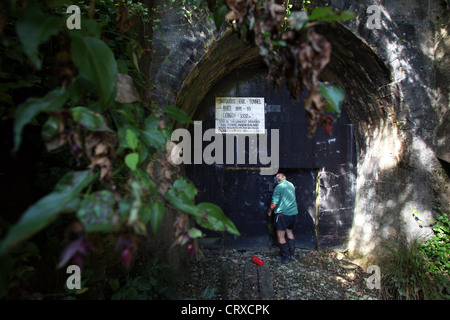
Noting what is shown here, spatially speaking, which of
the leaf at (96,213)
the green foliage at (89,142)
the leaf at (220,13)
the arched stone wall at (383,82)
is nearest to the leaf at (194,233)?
the green foliage at (89,142)

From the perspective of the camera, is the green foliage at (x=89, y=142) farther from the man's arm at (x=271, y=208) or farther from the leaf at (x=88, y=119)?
the man's arm at (x=271, y=208)

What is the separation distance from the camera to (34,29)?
657 mm

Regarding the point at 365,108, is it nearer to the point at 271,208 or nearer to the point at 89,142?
the point at 271,208

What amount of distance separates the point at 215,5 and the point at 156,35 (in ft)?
6.52

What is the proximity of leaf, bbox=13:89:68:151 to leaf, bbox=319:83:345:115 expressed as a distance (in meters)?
0.88

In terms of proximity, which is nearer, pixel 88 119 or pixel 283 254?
pixel 88 119

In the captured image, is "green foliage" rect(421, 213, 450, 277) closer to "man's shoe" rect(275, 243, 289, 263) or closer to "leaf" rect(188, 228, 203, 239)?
"man's shoe" rect(275, 243, 289, 263)

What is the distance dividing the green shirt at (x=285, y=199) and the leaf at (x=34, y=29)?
3629 mm

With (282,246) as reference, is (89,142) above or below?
above

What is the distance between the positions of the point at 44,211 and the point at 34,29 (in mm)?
515

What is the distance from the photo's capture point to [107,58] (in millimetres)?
A: 771

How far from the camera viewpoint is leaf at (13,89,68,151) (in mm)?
637

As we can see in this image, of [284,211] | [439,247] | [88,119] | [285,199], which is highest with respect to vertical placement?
[88,119]

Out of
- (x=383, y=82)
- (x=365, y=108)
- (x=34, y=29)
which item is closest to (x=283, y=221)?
(x=365, y=108)
